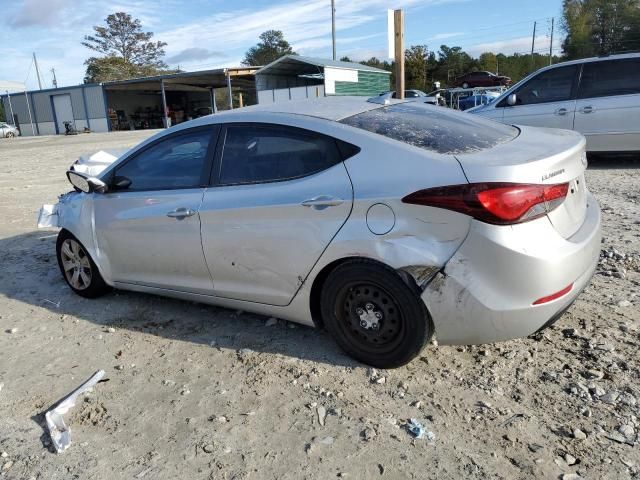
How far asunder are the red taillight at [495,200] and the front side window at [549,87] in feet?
24.2

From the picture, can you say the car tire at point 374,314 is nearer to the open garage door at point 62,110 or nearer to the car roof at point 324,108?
the car roof at point 324,108

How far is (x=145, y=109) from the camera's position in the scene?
51.4m

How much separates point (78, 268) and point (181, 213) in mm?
1616

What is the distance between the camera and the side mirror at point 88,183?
4214 millimetres

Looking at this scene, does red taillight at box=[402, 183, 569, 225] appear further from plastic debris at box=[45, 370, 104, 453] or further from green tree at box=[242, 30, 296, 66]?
green tree at box=[242, 30, 296, 66]

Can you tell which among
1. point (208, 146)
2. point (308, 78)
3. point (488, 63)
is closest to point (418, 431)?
point (208, 146)

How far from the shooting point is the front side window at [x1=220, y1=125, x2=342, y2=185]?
10.4 feet

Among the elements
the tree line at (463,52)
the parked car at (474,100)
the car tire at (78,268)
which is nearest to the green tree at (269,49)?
the tree line at (463,52)

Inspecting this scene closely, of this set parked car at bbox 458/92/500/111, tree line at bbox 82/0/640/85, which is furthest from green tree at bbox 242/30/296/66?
parked car at bbox 458/92/500/111

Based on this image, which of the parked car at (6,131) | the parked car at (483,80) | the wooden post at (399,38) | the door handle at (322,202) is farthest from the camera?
the parked car at (6,131)

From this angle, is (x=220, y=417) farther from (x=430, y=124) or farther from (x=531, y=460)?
(x=430, y=124)

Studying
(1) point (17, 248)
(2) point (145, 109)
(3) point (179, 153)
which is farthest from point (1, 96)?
(3) point (179, 153)

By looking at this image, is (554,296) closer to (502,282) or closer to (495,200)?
(502,282)

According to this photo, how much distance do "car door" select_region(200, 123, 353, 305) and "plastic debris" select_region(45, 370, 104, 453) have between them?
3.36 feet
